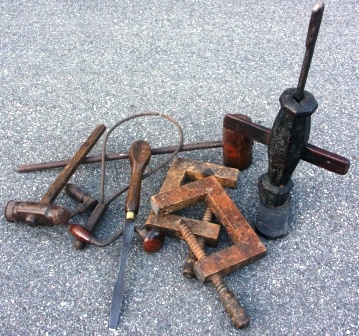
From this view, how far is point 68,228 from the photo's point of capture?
5.05 ft

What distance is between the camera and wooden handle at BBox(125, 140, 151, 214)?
145 centimetres

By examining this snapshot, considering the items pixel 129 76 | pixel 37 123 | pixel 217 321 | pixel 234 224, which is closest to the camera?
pixel 217 321

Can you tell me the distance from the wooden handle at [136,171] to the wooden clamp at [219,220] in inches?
2.3

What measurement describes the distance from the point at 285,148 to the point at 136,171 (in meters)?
0.50

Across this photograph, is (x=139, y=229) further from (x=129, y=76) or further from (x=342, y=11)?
(x=342, y=11)

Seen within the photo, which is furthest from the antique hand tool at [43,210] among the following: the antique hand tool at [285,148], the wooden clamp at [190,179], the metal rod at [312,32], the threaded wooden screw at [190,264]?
the metal rod at [312,32]

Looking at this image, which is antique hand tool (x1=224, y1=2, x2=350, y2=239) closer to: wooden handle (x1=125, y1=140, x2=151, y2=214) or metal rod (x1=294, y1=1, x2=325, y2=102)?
metal rod (x1=294, y1=1, x2=325, y2=102)

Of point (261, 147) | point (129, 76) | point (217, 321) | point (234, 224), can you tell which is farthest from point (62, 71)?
point (217, 321)

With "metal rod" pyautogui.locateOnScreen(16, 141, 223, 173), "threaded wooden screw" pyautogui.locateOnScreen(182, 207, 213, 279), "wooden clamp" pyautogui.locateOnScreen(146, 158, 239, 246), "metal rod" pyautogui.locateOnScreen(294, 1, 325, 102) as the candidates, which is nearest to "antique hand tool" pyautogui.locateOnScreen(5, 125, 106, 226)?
"metal rod" pyautogui.locateOnScreen(16, 141, 223, 173)

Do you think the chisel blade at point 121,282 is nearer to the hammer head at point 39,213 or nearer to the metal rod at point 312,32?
the hammer head at point 39,213

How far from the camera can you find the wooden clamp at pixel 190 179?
4.75 ft

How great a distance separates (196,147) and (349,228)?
1.97 feet

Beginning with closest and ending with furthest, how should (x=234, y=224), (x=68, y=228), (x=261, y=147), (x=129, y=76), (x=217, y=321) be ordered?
1. (x=217, y=321)
2. (x=234, y=224)
3. (x=68, y=228)
4. (x=261, y=147)
5. (x=129, y=76)

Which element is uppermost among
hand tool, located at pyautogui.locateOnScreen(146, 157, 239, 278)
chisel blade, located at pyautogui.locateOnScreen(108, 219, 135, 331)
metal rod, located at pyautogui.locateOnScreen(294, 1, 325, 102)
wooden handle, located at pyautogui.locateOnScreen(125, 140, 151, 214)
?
metal rod, located at pyautogui.locateOnScreen(294, 1, 325, 102)
